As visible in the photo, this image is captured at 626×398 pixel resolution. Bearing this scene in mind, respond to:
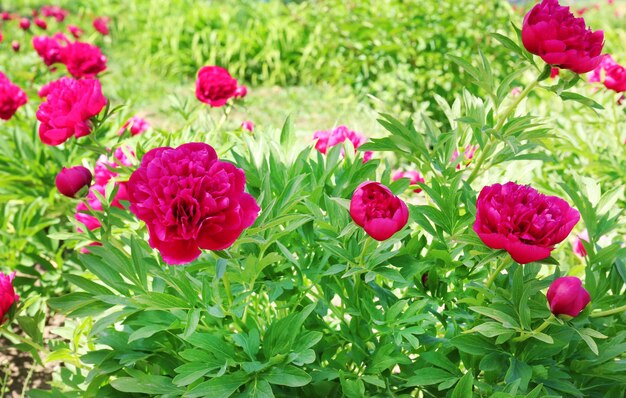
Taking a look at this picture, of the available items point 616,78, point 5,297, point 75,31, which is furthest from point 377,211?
point 75,31

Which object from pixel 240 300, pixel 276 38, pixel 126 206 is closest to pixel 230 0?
pixel 276 38

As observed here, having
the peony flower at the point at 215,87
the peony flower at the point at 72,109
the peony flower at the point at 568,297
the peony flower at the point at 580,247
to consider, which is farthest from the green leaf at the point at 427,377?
the peony flower at the point at 215,87

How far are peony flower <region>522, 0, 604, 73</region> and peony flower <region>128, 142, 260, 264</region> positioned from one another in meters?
0.58

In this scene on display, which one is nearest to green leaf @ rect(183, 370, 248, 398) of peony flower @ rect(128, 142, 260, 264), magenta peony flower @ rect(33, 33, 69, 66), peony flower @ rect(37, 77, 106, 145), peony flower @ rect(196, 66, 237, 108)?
peony flower @ rect(128, 142, 260, 264)

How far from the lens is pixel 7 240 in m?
2.34

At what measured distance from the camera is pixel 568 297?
104cm

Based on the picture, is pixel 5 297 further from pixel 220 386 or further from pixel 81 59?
pixel 81 59

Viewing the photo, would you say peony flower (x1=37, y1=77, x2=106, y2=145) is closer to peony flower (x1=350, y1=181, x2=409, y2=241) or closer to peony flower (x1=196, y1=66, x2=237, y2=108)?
peony flower (x1=196, y1=66, x2=237, y2=108)

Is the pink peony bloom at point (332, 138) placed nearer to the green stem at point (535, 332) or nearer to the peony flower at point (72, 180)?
the peony flower at point (72, 180)

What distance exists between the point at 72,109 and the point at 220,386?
0.73m

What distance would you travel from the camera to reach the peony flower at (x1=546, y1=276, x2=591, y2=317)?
1.03 metres

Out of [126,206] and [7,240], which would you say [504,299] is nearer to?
[126,206]

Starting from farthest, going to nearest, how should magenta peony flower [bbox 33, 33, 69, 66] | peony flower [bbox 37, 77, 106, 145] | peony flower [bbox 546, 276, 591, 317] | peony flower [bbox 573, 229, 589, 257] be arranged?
1. magenta peony flower [bbox 33, 33, 69, 66]
2. peony flower [bbox 573, 229, 589, 257]
3. peony flower [bbox 37, 77, 106, 145]
4. peony flower [bbox 546, 276, 591, 317]

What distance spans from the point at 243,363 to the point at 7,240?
61.9 inches
